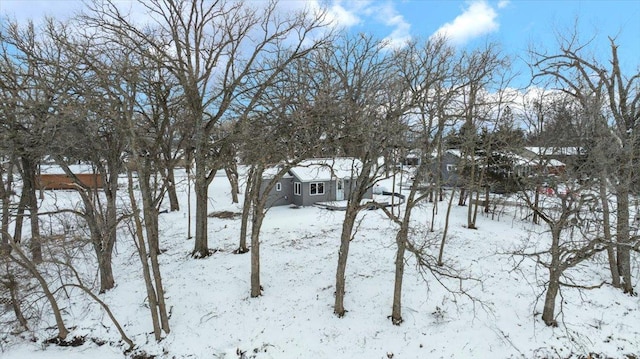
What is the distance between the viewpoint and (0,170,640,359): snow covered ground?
10414mm

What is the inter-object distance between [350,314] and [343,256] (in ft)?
6.68

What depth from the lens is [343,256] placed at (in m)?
11.3

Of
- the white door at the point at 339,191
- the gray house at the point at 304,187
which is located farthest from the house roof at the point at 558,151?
the white door at the point at 339,191

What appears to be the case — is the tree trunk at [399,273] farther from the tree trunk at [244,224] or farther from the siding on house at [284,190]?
the siding on house at [284,190]

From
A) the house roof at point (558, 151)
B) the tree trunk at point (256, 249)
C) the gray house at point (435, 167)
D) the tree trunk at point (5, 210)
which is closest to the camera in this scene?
the tree trunk at point (5, 210)

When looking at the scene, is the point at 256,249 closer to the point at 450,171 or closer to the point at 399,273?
the point at 399,273

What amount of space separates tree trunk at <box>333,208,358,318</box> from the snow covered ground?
0.39 metres

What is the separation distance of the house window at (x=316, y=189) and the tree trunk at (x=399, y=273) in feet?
56.7

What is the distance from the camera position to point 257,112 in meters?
14.5

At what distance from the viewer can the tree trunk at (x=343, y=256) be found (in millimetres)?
11031

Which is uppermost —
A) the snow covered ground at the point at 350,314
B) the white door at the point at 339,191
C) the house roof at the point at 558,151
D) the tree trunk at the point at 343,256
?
the house roof at the point at 558,151

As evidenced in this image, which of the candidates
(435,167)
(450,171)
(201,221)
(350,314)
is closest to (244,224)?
(201,221)

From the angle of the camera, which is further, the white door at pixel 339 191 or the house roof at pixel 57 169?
the white door at pixel 339 191

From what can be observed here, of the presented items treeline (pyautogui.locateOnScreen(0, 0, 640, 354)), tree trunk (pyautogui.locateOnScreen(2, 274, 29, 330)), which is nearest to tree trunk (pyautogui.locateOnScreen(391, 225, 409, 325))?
treeline (pyautogui.locateOnScreen(0, 0, 640, 354))
